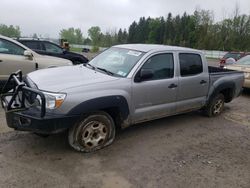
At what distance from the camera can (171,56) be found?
498cm

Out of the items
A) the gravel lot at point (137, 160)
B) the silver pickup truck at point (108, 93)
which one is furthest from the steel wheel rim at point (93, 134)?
the gravel lot at point (137, 160)

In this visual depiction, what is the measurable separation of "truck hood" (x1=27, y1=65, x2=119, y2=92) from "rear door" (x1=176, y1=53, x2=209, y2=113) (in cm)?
160

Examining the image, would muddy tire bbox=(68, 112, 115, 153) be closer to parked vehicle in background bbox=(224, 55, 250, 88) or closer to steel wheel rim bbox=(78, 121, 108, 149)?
steel wheel rim bbox=(78, 121, 108, 149)

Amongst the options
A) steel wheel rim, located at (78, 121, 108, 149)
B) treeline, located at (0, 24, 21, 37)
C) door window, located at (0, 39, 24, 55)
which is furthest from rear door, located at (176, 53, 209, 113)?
treeline, located at (0, 24, 21, 37)

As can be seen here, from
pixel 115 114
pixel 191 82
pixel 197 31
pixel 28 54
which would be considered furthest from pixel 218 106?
pixel 197 31

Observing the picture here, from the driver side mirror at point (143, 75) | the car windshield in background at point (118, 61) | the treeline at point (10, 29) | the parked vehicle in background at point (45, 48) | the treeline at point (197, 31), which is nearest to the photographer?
the driver side mirror at point (143, 75)

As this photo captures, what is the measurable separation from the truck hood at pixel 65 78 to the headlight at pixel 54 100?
0.09 metres

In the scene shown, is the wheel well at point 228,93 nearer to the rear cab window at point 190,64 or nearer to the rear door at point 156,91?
Result: the rear cab window at point 190,64

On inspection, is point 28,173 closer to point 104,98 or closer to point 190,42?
point 104,98

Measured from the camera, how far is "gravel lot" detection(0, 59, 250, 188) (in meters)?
3.36

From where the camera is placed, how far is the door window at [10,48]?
22.1 ft

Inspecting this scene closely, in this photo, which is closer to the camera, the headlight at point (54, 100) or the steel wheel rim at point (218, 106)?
the headlight at point (54, 100)

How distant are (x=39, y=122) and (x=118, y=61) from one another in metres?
1.90

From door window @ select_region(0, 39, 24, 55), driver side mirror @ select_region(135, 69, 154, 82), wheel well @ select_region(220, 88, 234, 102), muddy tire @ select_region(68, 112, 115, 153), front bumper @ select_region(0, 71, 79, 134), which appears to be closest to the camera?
front bumper @ select_region(0, 71, 79, 134)
